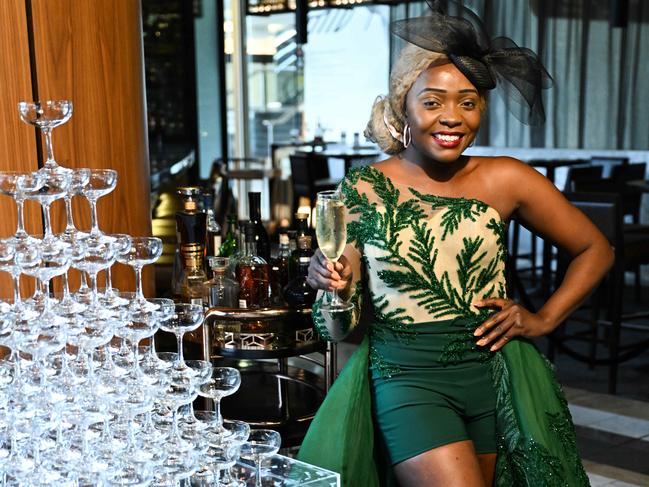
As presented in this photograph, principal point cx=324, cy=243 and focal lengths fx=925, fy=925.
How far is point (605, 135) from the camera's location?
879cm

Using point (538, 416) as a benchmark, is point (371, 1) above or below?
above

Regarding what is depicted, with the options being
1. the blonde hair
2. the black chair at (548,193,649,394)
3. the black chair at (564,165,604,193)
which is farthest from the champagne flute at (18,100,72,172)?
the black chair at (564,165,604,193)

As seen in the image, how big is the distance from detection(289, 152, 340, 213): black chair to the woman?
6542 mm

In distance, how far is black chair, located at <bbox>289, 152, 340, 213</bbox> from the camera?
9.25 meters

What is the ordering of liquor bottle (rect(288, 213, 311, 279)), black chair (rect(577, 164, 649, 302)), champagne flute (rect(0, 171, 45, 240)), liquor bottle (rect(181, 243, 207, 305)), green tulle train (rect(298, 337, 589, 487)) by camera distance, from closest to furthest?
1. champagne flute (rect(0, 171, 45, 240))
2. green tulle train (rect(298, 337, 589, 487))
3. liquor bottle (rect(181, 243, 207, 305))
4. liquor bottle (rect(288, 213, 311, 279))
5. black chair (rect(577, 164, 649, 302))

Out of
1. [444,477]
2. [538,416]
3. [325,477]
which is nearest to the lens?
[325,477]

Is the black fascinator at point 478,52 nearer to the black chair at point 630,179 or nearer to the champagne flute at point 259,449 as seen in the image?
the champagne flute at point 259,449

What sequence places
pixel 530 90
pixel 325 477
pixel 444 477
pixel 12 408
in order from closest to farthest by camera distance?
pixel 12 408
pixel 325 477
pixel 444 477
pixel 530 90

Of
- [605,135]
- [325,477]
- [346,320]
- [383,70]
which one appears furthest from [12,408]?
[383,70]

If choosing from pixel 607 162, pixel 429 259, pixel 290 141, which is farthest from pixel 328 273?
pixel 290 141

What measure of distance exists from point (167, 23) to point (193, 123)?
1139 millimetres

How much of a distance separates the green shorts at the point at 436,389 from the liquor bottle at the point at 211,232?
1077mm

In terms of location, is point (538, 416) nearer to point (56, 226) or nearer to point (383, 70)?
point (56, 226)

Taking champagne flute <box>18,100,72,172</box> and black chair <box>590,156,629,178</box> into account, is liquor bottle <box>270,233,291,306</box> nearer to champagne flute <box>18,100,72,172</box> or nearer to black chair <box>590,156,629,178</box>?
champagne flute <box>18,100,72,172</box>
